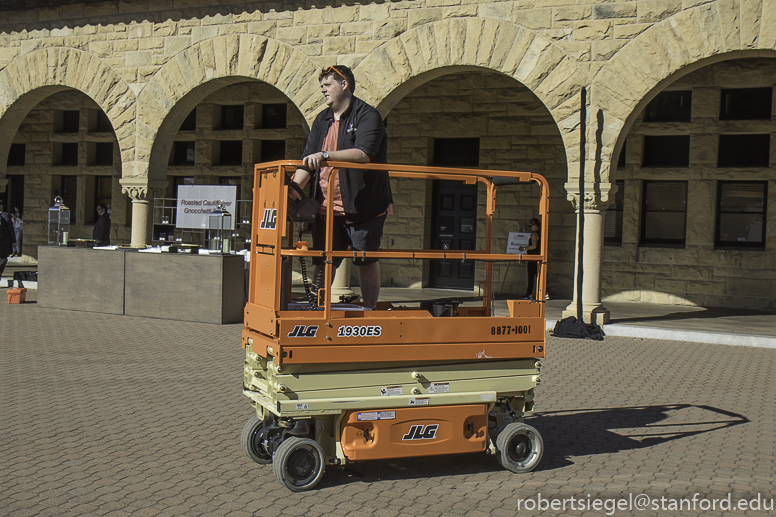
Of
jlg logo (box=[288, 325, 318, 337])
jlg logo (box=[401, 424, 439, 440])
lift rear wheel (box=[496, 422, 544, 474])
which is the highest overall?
jlg logo (box=[288, 325, 318, 337])

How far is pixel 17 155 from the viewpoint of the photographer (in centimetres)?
2317

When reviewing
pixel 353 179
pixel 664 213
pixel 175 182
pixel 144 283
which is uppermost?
pixel 175 182

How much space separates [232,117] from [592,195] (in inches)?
415

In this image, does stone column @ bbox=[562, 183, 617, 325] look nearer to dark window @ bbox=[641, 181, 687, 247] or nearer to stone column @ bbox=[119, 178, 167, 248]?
dark window @ bbox=[641, 181, 687, 247]

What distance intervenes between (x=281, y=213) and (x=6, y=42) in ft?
47.6

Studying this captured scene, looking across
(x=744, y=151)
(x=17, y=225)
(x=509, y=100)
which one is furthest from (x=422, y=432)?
(x=17, y=225)

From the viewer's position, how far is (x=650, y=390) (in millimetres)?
8516

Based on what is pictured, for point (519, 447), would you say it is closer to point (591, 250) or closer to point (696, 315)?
point (591, 250)

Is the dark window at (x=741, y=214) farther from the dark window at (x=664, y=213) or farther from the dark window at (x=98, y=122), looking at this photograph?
the dark window at (x=98, y=122)

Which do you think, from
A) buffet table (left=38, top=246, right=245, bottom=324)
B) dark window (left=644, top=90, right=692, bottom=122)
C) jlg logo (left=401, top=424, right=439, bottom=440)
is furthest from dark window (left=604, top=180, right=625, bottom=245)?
jlg logo (left=401, top=424, right=439, bottom=440)

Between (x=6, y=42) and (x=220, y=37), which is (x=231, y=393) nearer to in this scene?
(x=220, y=37)

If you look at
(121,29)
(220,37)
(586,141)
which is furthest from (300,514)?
(121,29)

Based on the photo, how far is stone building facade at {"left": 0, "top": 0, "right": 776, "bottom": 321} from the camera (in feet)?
41.3

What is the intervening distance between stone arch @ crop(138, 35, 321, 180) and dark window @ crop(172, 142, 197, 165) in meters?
4.75
